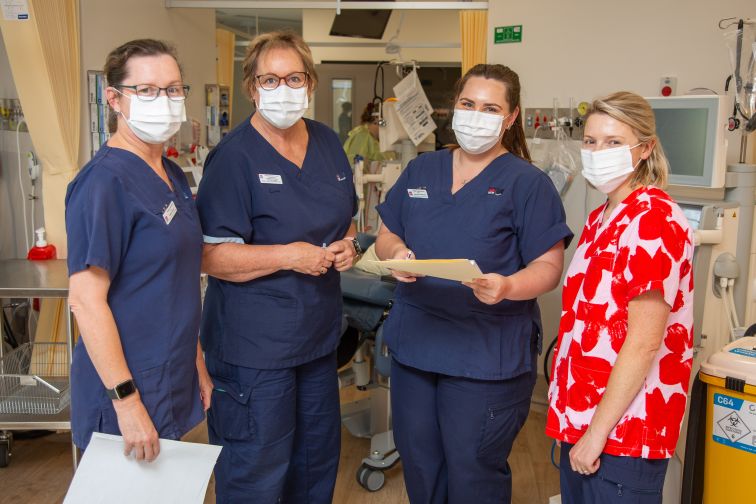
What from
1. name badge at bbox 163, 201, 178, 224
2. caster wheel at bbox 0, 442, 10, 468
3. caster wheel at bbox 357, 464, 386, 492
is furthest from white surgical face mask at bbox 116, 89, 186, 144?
caster wheel at bbox 0, 442, 10, 468

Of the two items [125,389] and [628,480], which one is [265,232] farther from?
[628,480]

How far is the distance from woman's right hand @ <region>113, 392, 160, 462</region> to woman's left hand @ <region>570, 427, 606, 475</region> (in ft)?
2.70

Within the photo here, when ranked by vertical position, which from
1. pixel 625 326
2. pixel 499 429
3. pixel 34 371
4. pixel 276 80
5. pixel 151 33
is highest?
pixel 151 33

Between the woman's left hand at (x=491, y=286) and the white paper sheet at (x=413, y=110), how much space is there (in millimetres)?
2241

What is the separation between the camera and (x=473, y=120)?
163 cm

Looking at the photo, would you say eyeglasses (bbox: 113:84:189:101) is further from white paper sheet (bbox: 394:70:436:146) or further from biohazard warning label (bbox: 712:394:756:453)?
white paper sheet (bbox: 394:70:436:146)

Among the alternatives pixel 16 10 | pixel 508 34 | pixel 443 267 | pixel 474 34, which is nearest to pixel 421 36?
pixel 474 34

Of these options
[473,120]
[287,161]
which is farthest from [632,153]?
[287,161]

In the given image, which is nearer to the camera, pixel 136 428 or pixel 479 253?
pixel 136 428

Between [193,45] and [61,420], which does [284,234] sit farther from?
[193,45]

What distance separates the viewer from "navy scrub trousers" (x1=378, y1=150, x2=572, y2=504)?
1.61m

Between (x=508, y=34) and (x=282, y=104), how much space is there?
2.10 metres

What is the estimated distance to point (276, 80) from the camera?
1615mm

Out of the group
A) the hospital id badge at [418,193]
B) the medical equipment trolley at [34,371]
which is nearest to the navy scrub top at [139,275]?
the hospital id badge at [418,193]
